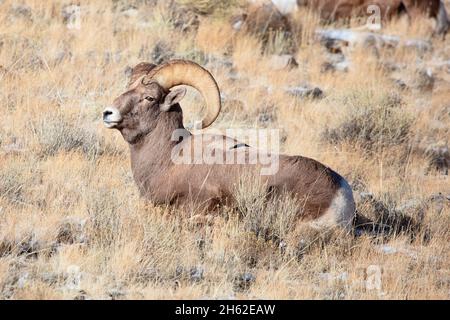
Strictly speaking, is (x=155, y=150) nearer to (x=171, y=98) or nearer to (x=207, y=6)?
(x=171, y=98)

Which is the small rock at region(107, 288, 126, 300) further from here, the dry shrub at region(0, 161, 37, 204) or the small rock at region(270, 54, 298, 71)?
the small rock at region(270, 54, 298, 71)

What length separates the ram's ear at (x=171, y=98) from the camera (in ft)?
27.7

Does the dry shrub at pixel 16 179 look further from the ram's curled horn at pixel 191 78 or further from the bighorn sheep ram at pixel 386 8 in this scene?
the bighorn sheep ram at pixel 386 8

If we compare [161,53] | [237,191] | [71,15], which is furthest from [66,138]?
[71,15]

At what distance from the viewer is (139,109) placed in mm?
8422

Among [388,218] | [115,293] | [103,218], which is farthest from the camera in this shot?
[388,218]

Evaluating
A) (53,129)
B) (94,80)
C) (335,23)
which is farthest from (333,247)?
(335,23)

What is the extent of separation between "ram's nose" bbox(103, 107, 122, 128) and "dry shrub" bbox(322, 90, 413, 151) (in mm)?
3737

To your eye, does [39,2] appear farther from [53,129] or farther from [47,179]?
[47,179]

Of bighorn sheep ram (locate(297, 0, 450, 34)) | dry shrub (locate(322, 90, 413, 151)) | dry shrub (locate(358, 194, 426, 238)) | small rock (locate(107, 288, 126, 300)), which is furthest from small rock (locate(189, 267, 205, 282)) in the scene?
bighorn sheep ram (locate(297, 0, 450, 34))

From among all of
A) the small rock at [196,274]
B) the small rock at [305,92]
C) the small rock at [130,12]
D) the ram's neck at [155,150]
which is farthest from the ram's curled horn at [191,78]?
the small rock at [130,12]

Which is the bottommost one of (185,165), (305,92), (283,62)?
(305,92)

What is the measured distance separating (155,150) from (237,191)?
2.99ft

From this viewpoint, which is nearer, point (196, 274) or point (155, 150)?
point (196, 274)
